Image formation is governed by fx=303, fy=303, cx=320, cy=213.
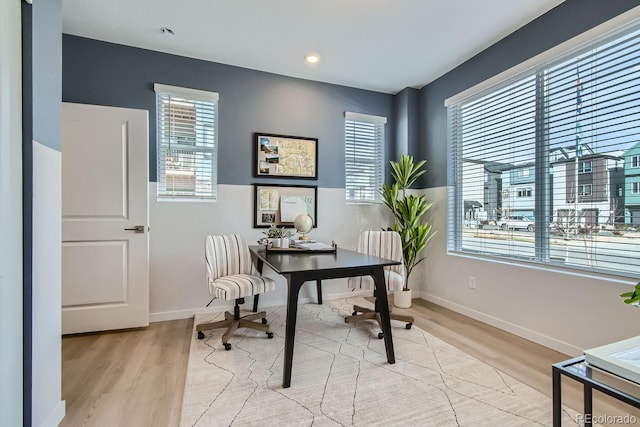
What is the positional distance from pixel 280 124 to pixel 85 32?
1923 mm

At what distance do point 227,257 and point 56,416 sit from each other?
1.51m

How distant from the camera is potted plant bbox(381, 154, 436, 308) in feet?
11.3

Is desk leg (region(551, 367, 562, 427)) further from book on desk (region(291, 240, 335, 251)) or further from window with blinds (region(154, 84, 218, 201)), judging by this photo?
window with blinds (region(154, 84, 218, 201))

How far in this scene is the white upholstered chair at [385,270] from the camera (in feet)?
8.96

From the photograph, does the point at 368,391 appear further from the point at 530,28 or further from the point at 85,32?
the point at 85,32

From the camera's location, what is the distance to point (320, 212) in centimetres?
361

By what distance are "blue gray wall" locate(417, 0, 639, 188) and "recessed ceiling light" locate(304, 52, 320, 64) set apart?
1.51 meters

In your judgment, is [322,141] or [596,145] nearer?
[596,145]

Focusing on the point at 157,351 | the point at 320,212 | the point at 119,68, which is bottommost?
the point at 157,351

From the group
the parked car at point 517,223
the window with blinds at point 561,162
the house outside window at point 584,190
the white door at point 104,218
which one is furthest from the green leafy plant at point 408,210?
the white door at point 104,218

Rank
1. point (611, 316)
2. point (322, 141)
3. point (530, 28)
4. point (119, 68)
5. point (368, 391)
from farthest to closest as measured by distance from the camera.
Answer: point (322, 141), point (119, 68), point (530, 28), point (611, 316), point (368, 391)

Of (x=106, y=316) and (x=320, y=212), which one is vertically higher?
(x=320, y=212)

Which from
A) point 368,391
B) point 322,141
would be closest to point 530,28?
point 322,141
